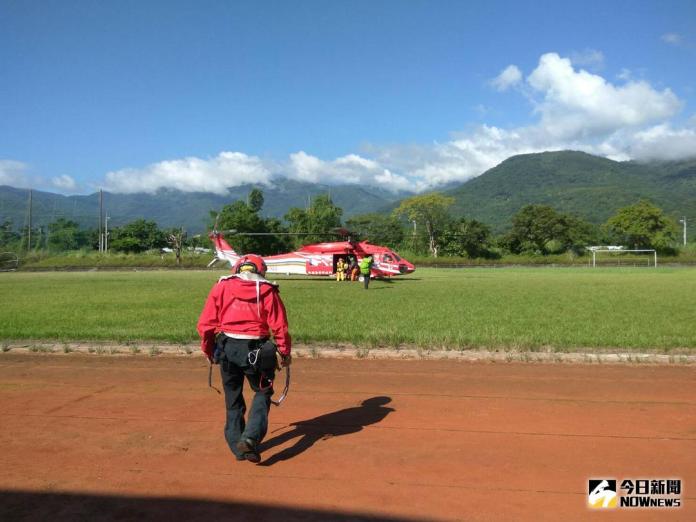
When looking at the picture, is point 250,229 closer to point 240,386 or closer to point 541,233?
point 541,233

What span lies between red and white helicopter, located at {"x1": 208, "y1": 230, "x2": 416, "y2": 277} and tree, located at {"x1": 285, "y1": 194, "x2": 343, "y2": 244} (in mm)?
46936

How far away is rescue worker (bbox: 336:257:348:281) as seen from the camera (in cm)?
3419

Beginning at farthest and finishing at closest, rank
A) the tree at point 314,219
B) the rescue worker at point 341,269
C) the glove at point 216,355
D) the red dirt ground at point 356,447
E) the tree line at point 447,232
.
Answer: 1. the tree at point 314,219
2. the tree line at point 447,232
3. the rescue worker at point 341,269
4. the glove at point 216,355
5. the red dirt ground at point 356,447

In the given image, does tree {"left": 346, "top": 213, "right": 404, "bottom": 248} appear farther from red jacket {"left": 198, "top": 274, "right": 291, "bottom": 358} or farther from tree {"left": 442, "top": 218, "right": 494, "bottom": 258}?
red jacket {"left": 198, "top": 274, "right": 291, "bottom": 358}

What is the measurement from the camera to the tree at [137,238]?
3482 inches

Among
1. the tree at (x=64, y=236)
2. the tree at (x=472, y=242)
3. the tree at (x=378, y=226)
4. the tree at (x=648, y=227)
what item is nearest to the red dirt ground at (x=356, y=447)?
the tree at (x=472, y=242)

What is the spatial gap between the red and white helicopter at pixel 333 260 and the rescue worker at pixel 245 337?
28.5m

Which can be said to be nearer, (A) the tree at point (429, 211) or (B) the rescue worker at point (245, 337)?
(B) the rescue worker at point (245, 337)

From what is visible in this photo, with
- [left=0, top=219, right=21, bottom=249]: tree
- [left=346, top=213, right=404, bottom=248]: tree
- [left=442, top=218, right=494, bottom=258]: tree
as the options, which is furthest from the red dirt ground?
[left=0, top=219, right=21, bottom=249]: tree

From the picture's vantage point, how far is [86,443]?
5.17m

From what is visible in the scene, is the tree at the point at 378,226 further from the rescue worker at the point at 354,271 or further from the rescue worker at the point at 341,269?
the rescue worker at the point at 354,271

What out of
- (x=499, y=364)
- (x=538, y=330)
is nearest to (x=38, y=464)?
(x=499, y=364)

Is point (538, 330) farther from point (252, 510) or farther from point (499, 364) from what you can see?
point (252, 510)

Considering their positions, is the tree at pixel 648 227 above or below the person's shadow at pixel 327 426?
above
